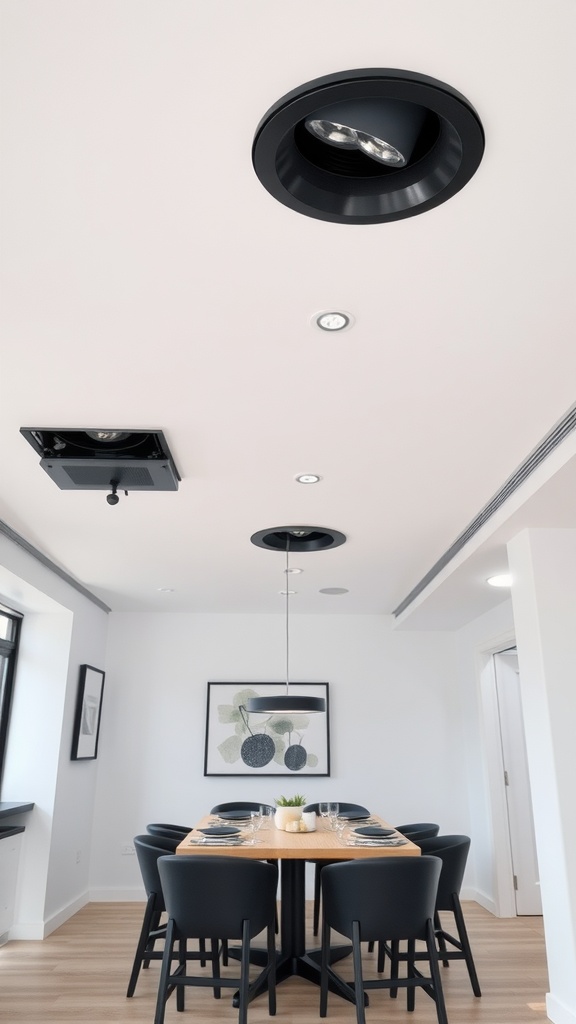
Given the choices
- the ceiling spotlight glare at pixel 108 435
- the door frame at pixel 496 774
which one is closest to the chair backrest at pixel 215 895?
the ceiling spotlight glare at pixel 108 435

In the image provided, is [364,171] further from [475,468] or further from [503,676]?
[503,676]

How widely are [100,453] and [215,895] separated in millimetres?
2101

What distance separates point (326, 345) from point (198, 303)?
44 cm

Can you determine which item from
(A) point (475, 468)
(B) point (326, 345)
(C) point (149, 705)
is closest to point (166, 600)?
(C) point (149, 705)

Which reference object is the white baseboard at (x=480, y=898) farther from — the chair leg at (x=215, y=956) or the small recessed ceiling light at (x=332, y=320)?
the small recessed ceiling light at (x=332, y=320)

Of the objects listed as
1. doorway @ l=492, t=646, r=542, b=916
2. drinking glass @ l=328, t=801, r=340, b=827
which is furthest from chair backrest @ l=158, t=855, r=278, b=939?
doorway @ l=492, t=646, r=542, b=916

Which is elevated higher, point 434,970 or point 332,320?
point 332,320

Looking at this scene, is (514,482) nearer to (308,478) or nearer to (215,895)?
(308,478)

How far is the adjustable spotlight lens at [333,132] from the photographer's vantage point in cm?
148

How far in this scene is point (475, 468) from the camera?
10.5 feet

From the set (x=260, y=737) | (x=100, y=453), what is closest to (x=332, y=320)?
(x=100, y=453)

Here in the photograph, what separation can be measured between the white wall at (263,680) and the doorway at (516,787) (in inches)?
27.2

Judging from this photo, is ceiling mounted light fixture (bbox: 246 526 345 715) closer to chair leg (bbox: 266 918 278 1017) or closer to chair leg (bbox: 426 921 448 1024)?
chair leg (bbox: 266 918 278 1017)

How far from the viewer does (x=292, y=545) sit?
14.5 ft
